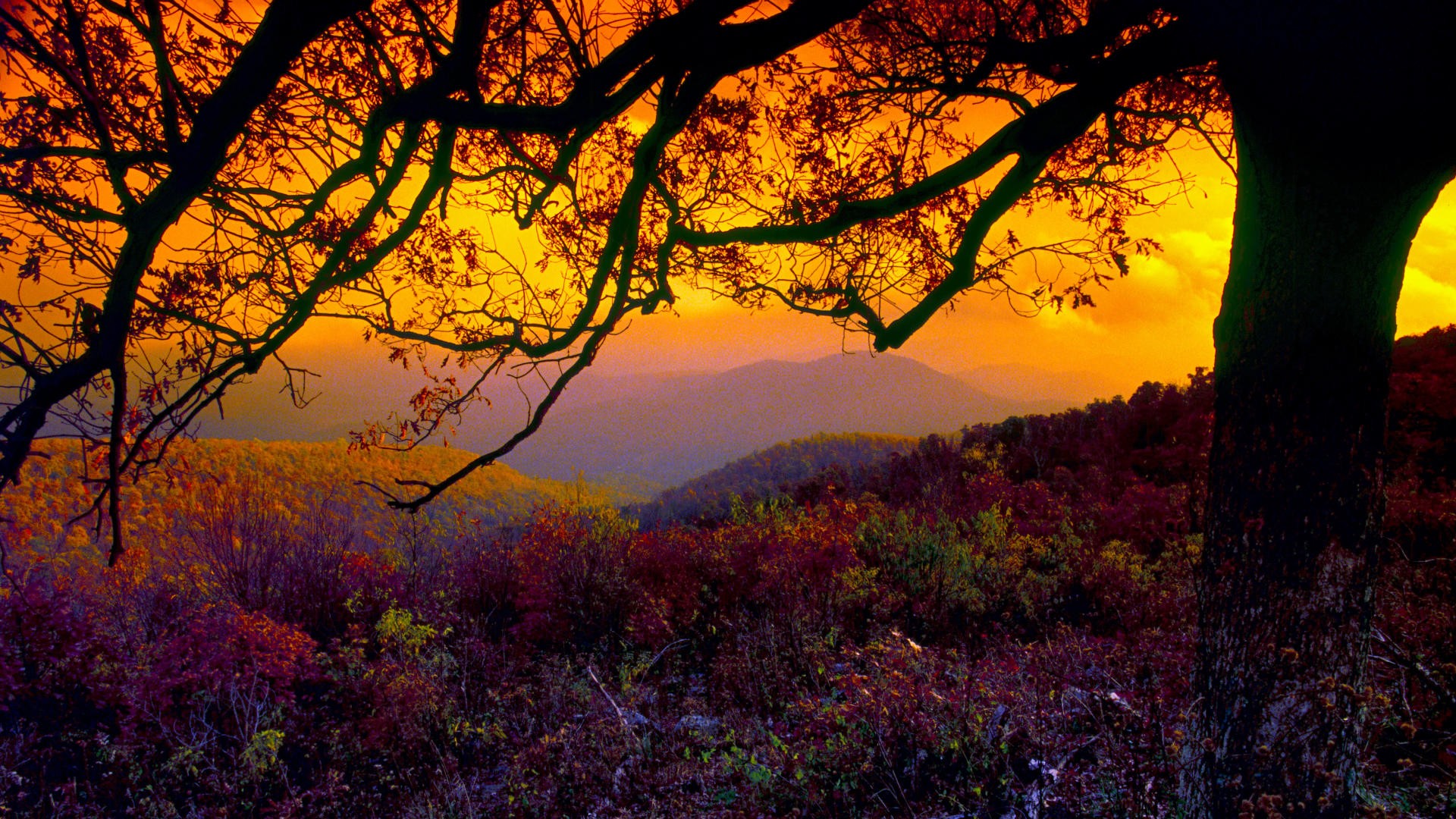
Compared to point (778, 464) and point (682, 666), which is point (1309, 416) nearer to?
point (682, 666)

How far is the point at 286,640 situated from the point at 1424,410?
37.4 ft

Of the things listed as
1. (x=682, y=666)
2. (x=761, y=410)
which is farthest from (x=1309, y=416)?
(x=761, y=410)

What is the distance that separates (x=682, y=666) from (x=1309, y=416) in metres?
5.03

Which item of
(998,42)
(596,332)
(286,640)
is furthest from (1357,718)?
(286,640)

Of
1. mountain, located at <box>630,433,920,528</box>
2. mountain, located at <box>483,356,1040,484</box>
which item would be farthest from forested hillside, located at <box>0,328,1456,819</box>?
mountain, located at <box>483,356,1040,484</box>

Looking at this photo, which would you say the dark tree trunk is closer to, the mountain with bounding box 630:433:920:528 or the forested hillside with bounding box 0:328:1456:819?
the forested hillside with bounding box 0:328:1456:819

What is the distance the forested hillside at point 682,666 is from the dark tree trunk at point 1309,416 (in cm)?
26

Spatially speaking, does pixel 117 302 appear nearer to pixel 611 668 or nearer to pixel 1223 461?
pixel 1223 461

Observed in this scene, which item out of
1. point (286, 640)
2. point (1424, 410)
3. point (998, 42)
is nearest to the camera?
point (998, 42)

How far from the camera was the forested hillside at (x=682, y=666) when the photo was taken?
3740 mm

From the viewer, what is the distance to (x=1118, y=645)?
4941 mm

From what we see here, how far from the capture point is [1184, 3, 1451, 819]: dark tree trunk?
2432 mm

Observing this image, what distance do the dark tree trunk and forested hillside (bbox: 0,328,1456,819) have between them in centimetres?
26

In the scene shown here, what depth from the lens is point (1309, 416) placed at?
8.07 feet
